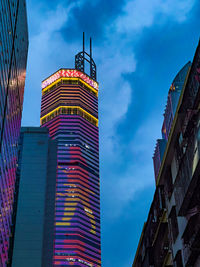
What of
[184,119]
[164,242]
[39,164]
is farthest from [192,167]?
[39,164]

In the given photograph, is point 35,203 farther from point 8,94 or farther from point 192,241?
point 192,241

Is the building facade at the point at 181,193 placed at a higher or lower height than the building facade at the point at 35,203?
lower

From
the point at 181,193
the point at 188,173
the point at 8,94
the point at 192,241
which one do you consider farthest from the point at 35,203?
the point at 188,173

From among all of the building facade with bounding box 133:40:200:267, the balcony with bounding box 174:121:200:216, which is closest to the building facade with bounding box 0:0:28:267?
Answer: the building facade with bounding box 133:40:200:267

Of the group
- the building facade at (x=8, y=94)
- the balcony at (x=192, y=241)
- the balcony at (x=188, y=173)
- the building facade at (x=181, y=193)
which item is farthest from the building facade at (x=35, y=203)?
the balcony at (x=188, y=173)

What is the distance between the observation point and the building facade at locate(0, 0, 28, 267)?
292 ft

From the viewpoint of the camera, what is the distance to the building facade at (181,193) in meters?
25.1

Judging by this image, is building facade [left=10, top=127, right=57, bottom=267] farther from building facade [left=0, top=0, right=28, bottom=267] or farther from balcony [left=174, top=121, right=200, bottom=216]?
balcony [left=174, top=121, right=200, bottom=216]

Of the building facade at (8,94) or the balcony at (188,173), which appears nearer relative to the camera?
the balcony at (188,173)

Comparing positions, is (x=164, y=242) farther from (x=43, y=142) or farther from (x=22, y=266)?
(x=43, y=142)

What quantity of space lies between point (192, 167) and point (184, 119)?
Answer: 5641 millimetres

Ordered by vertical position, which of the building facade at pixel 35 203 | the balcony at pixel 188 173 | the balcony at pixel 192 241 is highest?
the building facade at pixel 35 203

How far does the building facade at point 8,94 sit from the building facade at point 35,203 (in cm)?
6172

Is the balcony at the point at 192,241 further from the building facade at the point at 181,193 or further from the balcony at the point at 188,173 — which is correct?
the balcony at the point at 188,173
